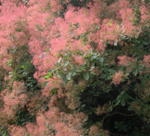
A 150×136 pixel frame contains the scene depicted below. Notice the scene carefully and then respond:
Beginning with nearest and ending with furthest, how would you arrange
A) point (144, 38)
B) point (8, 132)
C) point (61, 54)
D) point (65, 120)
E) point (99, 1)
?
point (61, 54)
point (144, 38)
point (65, 120)
point (99, 1)
point (8, 132)

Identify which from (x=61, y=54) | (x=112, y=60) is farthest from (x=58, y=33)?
(x=112, y=60)

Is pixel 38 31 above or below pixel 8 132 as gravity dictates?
above

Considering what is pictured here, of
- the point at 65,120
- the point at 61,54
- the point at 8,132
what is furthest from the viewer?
the point at 8,132

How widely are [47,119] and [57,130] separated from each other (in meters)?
0.31

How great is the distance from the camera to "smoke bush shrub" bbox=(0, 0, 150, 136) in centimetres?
157

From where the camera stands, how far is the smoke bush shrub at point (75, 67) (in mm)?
1569

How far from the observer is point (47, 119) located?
2.04 metres

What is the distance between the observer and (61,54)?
157 centimetres

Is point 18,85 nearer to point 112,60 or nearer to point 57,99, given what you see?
point 57,99

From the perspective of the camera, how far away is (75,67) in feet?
4.79

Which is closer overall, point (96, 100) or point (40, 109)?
point (40, 109)

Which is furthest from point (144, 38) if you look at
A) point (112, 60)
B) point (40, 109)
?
point (40, 109)

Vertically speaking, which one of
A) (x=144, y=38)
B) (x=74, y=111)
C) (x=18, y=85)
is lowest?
(x=74, y=111)

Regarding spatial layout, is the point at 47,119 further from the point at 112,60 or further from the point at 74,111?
the point at 112,60
